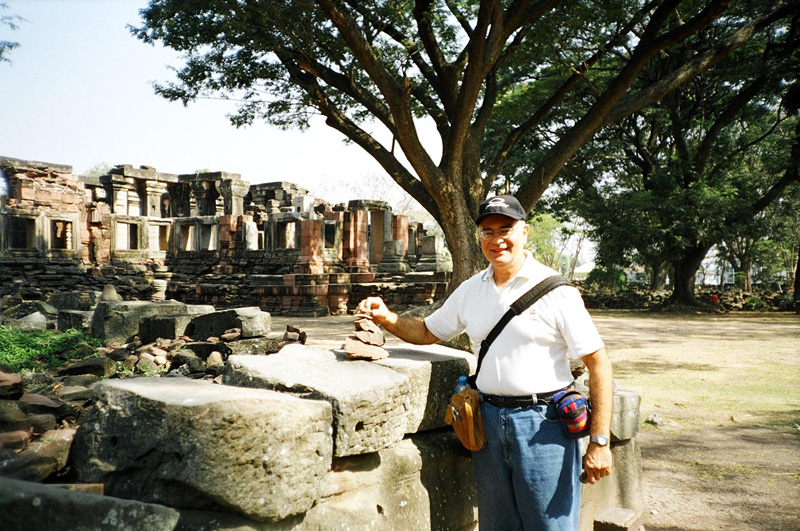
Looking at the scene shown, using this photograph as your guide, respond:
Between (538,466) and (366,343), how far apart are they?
40.0 inches

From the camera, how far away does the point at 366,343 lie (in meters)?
3.05

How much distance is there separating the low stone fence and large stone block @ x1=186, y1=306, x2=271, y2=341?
317 centimetres

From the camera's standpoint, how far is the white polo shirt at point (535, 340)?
8.05 feet

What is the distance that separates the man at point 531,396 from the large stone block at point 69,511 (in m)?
1.26

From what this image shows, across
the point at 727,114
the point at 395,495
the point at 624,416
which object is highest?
the point at 727,114

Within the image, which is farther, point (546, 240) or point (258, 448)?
point (546, 240)

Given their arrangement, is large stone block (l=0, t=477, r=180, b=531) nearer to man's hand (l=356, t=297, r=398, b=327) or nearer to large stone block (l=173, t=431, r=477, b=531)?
large stone block (l=173, t=431, r=477, b=531)

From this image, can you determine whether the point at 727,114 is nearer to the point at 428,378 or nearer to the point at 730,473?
the point at 730,473

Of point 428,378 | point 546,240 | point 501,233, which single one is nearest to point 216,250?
point 428,378

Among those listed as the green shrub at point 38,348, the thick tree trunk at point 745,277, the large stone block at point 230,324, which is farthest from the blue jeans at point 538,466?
the thick tree trunk at point 745,277

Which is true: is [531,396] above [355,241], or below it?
below

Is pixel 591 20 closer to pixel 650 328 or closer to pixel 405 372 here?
pixel 650 328

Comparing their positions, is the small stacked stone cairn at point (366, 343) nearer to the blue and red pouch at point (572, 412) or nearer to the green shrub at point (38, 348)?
the blue and red pouch at point (572, 412)

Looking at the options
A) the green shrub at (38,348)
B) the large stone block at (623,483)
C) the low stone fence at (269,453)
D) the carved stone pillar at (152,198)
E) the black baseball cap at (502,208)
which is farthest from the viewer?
the carved stone pillar at (152,198)
